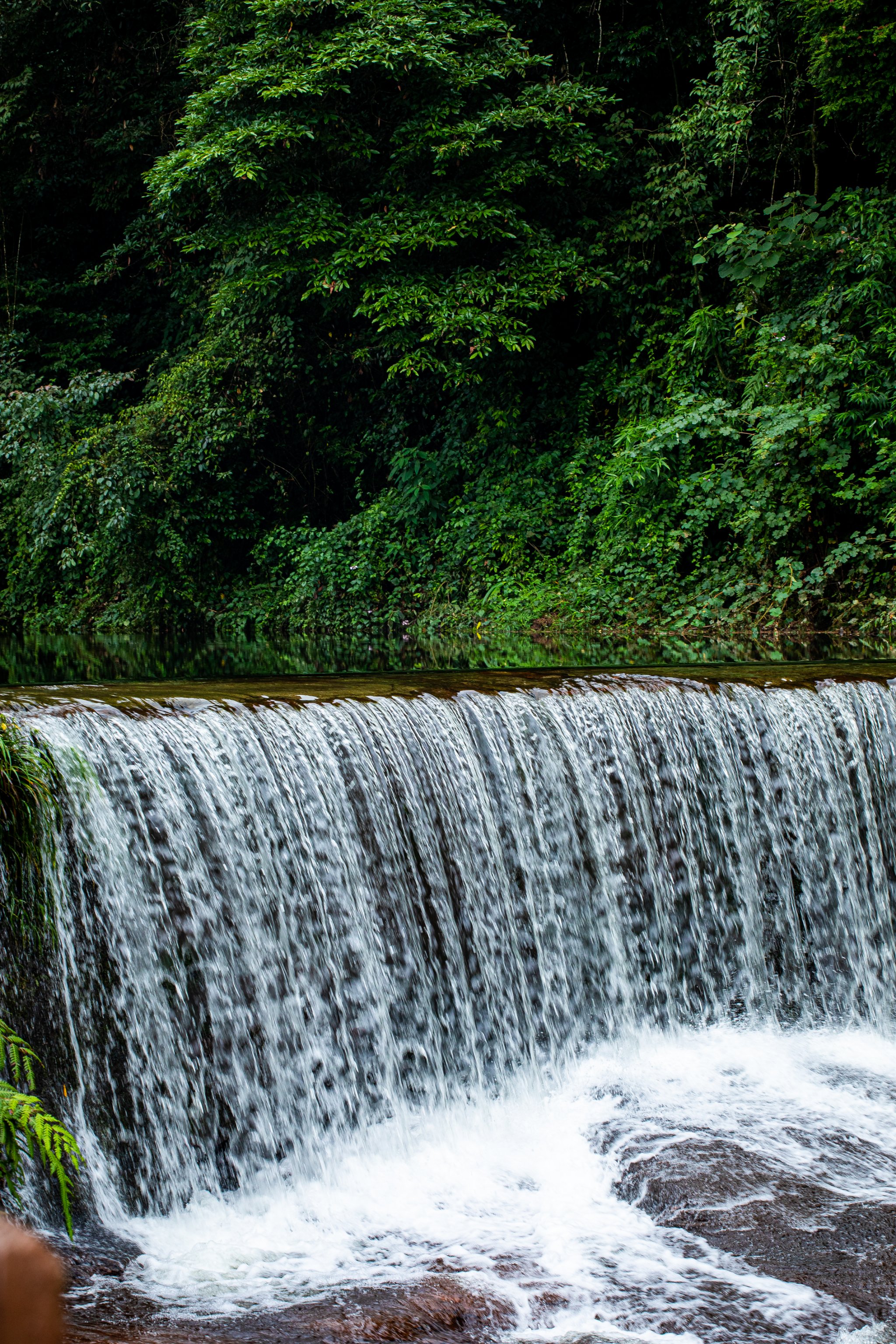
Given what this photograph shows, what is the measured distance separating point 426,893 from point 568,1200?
60.2 inches

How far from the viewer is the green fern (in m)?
2.84

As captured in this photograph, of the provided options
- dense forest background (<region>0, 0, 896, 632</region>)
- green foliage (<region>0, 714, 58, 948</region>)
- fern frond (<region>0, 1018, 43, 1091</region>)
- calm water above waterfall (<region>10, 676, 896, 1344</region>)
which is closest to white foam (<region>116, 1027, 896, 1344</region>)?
calm water above waterfall (<region>10, 676, 896, 1344</region>)

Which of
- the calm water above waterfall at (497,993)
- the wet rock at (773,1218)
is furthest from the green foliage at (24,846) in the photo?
the wet rock at (773,1218)

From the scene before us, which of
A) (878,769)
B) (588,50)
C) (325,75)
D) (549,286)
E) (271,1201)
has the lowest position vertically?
(271,1201)

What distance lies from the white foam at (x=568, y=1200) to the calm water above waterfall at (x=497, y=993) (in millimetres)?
16

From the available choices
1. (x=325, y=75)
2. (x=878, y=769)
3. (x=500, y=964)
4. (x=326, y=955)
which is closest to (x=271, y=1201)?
(x=326, y=955)

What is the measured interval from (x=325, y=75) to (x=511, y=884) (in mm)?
10573

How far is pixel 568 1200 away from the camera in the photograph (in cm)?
423

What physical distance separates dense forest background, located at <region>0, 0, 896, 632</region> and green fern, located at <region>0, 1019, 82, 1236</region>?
9032 mm

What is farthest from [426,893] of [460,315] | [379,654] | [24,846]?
[460,315]

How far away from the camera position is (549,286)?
42.8ft

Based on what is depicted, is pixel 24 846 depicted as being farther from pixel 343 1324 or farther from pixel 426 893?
pixel 343 1324

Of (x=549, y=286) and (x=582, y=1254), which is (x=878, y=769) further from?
(x=549, y=286)

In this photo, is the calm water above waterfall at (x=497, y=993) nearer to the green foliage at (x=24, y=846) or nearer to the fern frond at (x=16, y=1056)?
the green foliage at (x=24, y=846)
